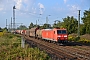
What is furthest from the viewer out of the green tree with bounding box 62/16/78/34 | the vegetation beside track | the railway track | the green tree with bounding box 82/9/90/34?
the green tree with bounding box 62/16/78/34

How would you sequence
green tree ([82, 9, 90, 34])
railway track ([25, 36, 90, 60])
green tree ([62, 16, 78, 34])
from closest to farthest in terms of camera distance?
railway track ([25, 36, 90, 60]) < green tree ([82, 9, 90, 34]) < green tree ([62, 16, 78, 34])

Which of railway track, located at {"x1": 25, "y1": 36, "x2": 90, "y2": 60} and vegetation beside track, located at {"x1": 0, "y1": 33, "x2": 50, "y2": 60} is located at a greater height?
vegetation beside track, located at {"x1": 0, "y1": 33, "x2": 50, "y2": 60}

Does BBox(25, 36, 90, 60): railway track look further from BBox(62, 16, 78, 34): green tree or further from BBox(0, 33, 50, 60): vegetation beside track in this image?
BBox(62, 16, 78, 34): green tree

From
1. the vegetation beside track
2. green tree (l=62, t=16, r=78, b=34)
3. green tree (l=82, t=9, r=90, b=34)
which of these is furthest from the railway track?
green tree (l=62, t=16, r=78, b=34)

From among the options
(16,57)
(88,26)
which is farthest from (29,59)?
(88,26)

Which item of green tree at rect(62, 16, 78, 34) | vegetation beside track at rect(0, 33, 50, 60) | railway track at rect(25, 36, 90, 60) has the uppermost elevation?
green tree at rect(62, 16, 78, 34)

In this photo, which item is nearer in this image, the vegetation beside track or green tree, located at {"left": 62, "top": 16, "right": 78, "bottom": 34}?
the vegetation beside track

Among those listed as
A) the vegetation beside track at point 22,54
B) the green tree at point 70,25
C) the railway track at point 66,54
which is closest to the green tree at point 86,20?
the green tree at point 70,25

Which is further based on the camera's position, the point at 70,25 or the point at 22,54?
the point at 70,25

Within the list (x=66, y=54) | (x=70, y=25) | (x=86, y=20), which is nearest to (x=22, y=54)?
(x=66, y=54)

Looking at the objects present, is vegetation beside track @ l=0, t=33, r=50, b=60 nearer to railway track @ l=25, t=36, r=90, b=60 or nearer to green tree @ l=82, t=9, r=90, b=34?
railway track @ l=25, t=36, r=90, b=60

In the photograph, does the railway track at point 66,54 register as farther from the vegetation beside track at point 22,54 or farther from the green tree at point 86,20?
the green tree at point 86,20

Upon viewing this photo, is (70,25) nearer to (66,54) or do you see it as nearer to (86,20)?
(86,20)

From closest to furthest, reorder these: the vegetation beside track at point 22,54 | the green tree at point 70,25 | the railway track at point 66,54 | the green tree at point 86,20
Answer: the vegetation beside track at point 22,54
the railway track at point 66,54
the green tree at point 86,20
the green tree at point 70,25
